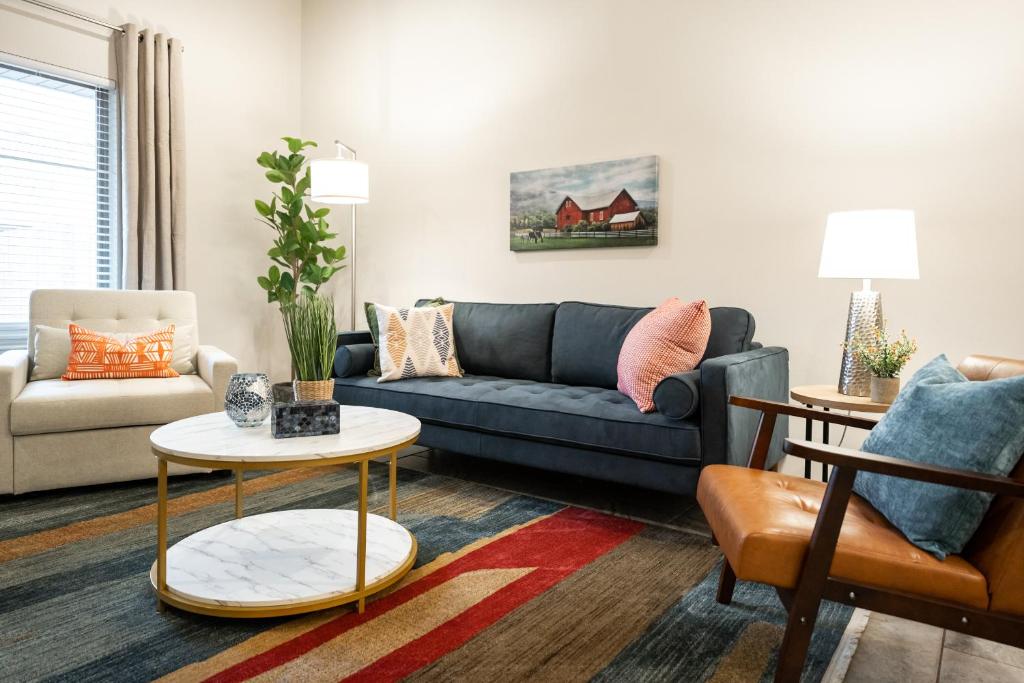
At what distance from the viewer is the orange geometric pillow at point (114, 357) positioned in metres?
3.20

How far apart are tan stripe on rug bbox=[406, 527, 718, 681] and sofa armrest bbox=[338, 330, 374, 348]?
2062 millimetres

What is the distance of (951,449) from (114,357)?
3.34 metres

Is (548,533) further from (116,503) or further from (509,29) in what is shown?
(509,29)

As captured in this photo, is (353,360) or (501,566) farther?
(353,360)

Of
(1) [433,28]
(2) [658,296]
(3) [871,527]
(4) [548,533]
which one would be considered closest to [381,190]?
(1) [433,28]

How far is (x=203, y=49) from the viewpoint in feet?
14.7

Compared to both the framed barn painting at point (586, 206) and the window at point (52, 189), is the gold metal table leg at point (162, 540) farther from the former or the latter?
the window at point (52, 189)

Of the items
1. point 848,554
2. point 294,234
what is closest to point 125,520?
point 294,234

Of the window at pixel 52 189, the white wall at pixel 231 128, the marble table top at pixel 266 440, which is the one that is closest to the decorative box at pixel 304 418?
the marble table top at pixel 266 440

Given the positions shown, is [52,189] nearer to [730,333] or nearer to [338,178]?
[338,178]

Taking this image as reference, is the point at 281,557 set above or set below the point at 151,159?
below

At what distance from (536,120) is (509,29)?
589 millimetres

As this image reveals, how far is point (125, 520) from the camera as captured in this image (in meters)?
2.54

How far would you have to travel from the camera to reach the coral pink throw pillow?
9.01ft
